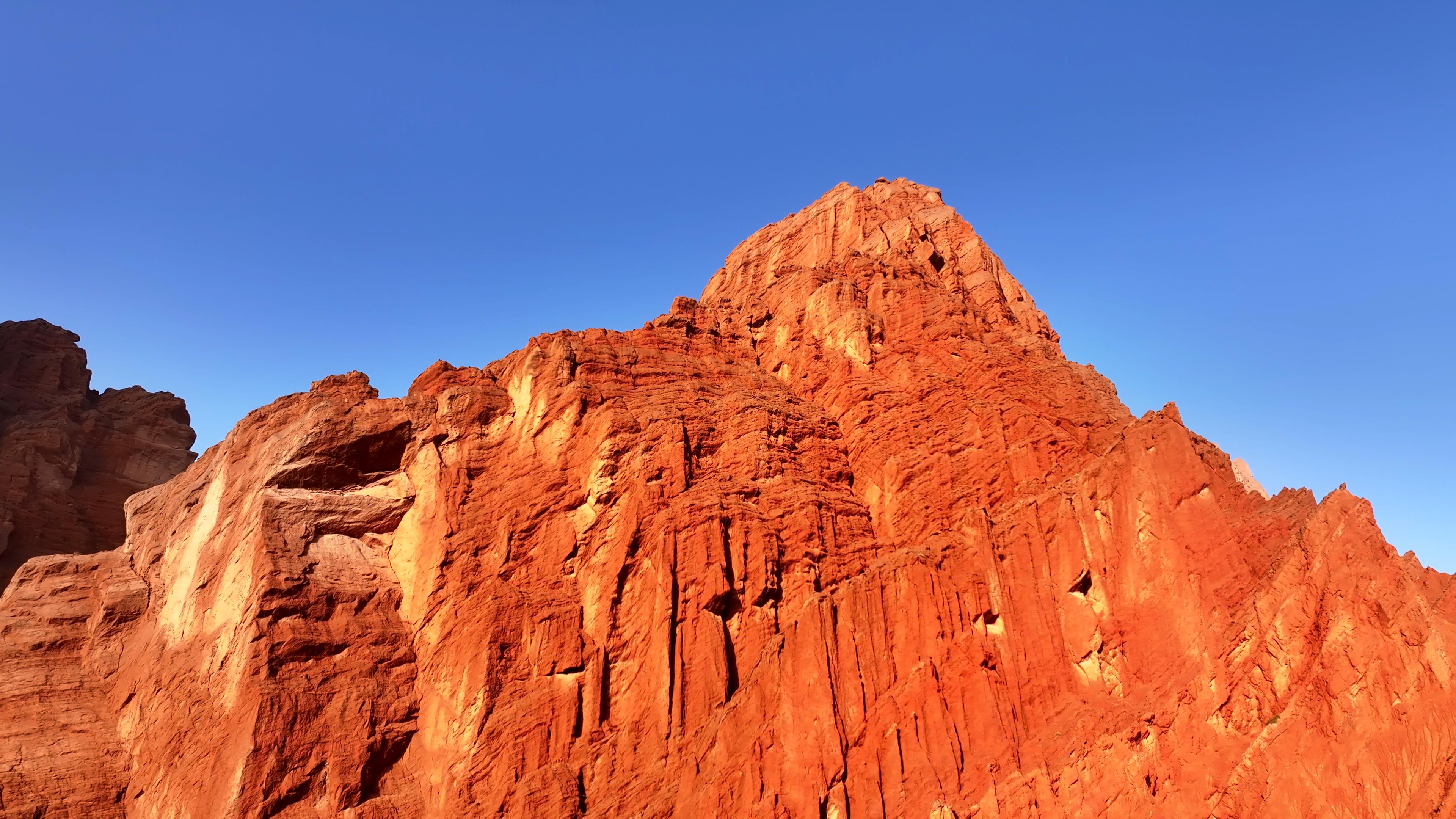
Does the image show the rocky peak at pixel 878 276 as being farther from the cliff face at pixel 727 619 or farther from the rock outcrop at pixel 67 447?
the rock outcrop at pixel 67 447

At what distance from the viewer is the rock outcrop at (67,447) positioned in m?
56.3

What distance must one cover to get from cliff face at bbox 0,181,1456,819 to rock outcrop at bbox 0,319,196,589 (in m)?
22.6

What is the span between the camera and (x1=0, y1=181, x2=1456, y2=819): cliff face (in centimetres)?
2436

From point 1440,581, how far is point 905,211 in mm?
36401

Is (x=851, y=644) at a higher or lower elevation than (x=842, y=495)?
lower

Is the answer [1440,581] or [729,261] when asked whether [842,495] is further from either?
[729,261]

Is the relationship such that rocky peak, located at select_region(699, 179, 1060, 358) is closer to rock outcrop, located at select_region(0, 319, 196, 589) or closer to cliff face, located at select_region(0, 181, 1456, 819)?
cliff face, located at select_region(0, 181, 1456, 819)

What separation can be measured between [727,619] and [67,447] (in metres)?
54.0

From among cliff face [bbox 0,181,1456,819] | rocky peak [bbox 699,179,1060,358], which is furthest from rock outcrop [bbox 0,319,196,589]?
rocky peak [bbox 699,179,1060,358]

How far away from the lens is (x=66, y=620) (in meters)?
36.1

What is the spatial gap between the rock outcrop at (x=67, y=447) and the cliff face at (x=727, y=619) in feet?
74.3

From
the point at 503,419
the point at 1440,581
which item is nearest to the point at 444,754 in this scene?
the point at 503,419

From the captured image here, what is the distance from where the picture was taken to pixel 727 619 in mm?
31031

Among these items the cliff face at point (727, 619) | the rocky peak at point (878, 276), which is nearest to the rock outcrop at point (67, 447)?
the cliff face at point (727, 619)
